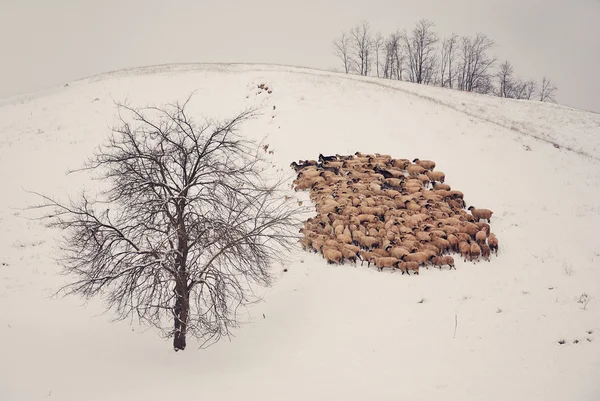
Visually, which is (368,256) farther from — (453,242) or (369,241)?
(453,242)

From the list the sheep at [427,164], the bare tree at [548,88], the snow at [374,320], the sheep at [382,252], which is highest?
the bare tree at [548,88]

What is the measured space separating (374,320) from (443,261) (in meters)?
3.52

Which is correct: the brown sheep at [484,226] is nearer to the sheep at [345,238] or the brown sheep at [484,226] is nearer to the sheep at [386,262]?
the sheep at [386,262]

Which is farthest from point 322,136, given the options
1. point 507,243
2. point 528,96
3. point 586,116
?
point 528,96

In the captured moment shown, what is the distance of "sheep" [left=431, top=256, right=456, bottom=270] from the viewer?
12.5m

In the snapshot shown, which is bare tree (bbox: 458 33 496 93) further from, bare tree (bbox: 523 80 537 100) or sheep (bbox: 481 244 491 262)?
sheep (bbox: 481 244 491 262)

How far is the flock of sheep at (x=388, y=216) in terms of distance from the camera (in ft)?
42.6

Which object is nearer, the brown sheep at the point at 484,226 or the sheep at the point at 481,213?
the brown sheep at the point at 484,226

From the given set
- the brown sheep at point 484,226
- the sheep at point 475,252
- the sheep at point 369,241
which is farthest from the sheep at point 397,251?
the brown sheep at point 484,226

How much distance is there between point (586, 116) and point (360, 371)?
120 feet

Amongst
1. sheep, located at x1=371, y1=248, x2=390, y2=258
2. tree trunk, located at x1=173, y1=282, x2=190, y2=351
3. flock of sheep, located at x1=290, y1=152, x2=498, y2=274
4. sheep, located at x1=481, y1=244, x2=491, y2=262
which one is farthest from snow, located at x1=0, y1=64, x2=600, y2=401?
sheep, located at x1=371, y1=248, x2=390, y2=258

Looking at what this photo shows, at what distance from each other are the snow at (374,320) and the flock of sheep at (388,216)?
0.59 m

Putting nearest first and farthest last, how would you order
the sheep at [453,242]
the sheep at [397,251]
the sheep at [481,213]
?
the sheep at [397,251]
the sheep at [453,242]
the sheep at [481,213]

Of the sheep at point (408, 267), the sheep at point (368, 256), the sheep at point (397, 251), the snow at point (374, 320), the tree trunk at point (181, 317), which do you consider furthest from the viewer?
the sheep at point (368, 256)
